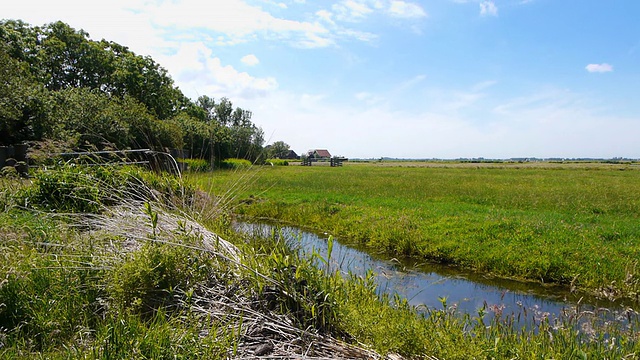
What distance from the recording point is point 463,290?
614cm

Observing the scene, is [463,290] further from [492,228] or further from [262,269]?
[262,269]

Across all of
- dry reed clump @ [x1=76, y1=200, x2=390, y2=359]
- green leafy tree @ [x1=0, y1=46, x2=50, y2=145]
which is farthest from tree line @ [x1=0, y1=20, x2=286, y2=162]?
dry reed clump @ [x1=76, y1=200, x2=390, y2=359]

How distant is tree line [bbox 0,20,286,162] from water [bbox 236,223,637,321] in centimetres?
330

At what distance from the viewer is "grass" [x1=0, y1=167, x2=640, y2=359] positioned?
2725 mm

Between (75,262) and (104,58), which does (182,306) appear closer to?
(75,262)

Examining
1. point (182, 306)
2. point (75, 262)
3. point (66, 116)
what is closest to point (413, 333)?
point (182, 306)

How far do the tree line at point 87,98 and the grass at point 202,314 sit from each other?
3658mm

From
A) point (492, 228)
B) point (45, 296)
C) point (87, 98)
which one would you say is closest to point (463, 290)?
point (492, 228)

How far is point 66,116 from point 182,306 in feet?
46.3

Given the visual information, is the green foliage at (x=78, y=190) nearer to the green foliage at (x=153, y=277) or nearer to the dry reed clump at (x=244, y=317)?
the dry reed clump at (x=244, y=317)

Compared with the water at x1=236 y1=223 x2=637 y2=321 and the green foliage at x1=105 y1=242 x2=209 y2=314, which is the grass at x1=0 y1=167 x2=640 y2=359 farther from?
the water at x1=236 y1=223 x2=637 y2=321

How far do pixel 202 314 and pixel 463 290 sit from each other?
4.70 m

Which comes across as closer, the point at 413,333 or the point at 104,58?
the point at 413,333

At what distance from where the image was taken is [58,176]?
5773mm
